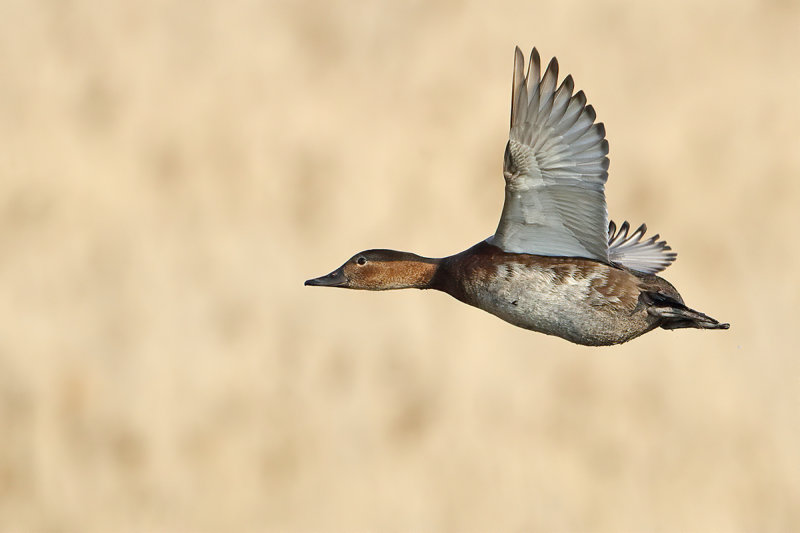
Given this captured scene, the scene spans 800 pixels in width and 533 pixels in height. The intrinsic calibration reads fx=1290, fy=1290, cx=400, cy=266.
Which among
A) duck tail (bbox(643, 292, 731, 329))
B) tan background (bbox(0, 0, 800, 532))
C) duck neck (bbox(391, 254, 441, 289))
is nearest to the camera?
duck tail (bbox(643, 292, 731, 329))

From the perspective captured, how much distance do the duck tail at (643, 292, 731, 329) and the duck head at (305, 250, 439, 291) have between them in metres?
0.86

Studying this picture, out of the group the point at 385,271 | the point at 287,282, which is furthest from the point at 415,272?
the point at 287,282

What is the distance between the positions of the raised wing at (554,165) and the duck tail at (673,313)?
0.24 meters

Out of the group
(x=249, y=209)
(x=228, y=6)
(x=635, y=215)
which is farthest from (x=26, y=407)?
(x=635, y=215)

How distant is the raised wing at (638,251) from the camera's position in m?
5.70

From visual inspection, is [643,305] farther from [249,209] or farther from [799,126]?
[799,126]

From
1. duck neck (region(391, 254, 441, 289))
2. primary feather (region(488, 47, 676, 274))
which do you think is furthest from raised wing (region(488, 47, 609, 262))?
duck neck (region(391, 254, 441, 289))

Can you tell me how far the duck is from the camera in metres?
4.41

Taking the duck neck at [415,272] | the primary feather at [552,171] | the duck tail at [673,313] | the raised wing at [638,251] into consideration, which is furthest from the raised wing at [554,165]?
the raised wing at [638,251]

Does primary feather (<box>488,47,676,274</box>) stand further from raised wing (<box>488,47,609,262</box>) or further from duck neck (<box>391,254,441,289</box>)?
duck neck (<box>391,254,441,289</box>)

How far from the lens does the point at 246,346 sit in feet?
27.9

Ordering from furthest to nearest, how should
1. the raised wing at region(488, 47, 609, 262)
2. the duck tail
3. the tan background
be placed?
the tan background < the duck tail < the raised wing at region(488, 47, 609, 262)

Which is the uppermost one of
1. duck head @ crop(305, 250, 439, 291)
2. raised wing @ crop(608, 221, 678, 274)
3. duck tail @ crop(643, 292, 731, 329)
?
raised wing @ crop(608, 221, 678, 274)

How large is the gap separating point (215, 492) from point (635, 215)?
3431 millimetres
